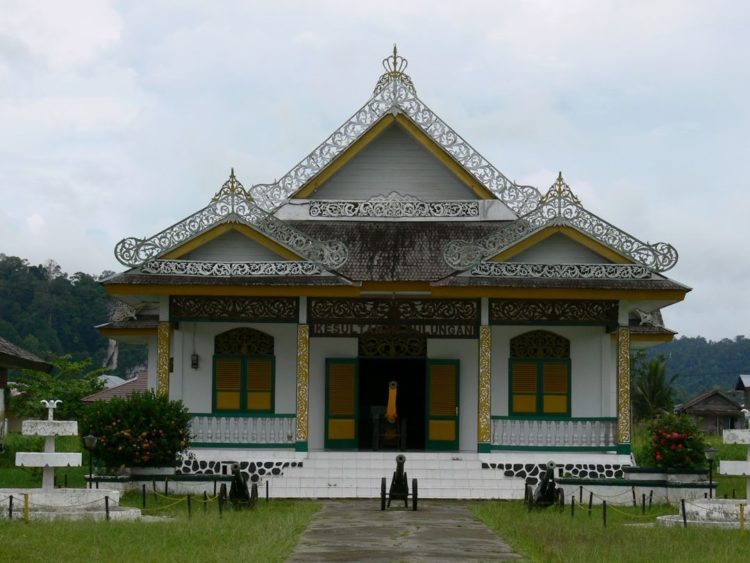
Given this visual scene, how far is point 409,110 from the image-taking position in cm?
2655

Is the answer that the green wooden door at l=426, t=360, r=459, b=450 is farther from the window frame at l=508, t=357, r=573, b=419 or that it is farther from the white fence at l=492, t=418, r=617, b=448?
the white fence at l=492, t=418, r=617, b=448

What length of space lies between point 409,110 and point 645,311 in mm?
6448

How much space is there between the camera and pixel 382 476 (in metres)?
22.4

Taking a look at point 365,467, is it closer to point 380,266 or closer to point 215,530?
point 380,266

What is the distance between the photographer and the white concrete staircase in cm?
2192

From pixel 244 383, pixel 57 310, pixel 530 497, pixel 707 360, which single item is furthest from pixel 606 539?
pixel 707 360

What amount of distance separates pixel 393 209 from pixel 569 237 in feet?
13.5

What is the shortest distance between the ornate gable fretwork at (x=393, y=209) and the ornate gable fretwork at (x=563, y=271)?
10.5 ft

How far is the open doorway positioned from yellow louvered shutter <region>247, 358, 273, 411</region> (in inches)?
86.8

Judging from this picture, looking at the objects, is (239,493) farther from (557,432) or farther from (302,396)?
(557,432)

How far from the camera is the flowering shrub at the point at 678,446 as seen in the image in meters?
21.2

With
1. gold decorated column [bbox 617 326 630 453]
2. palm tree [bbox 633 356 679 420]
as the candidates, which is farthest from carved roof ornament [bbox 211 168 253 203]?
palm tree [bbox 633 356 679 420]

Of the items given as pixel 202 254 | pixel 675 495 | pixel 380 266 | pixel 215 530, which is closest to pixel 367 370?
pixel 380 266

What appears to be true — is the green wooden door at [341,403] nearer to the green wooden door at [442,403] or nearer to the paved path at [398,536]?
the green wooden door at [442,403]
